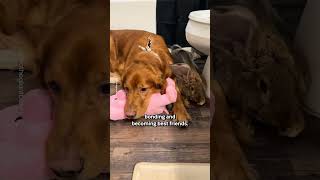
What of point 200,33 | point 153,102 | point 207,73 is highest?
point 200,33

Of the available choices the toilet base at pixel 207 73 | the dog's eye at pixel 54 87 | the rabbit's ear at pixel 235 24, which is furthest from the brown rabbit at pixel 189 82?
the dog's eye at pixel 54 87

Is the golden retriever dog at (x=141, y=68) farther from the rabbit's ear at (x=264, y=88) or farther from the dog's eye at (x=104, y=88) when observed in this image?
the rabbit's ear at (x=264, y=88)

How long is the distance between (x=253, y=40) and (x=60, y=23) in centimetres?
59

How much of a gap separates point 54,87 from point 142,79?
0.92 ft

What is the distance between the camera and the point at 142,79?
1462mm

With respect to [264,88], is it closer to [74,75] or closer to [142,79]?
[142,79]

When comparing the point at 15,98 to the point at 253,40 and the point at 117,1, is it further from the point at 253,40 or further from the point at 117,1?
the point at 253,40

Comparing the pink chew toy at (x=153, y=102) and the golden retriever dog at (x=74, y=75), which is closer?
the golden retriever dog at (x=74, y=75)

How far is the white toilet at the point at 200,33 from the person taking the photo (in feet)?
4.41

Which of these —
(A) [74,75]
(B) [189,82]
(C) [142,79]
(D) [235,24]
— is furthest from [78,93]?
(D) [235,24]

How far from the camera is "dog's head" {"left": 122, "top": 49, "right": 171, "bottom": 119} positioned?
4.73 feet

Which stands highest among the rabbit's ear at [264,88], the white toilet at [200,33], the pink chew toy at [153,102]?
the white toilet at [200,33]

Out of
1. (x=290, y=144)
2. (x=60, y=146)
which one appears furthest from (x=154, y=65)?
(x=290, y=144)

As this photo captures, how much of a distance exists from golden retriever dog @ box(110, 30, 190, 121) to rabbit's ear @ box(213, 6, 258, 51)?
18cm
